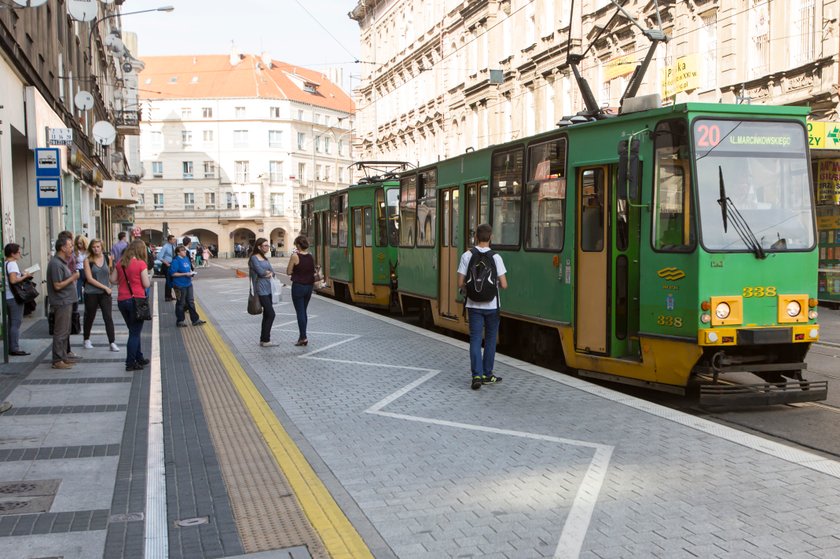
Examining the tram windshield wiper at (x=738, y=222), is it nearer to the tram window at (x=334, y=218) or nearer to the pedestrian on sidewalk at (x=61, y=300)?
the pedestrian on sidewalk at (x=61, y=300)

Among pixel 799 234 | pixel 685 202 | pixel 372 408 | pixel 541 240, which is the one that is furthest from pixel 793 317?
pixel 372 408

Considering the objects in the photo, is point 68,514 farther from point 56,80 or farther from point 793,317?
point 56,80

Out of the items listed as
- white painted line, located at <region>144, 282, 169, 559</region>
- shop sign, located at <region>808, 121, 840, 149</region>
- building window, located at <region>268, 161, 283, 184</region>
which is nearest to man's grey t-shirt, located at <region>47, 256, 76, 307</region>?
white painted line, located at <region>144, 282, 169, 559</region>

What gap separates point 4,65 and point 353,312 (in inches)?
335

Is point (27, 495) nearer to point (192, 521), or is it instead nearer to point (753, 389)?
point (192, 521)

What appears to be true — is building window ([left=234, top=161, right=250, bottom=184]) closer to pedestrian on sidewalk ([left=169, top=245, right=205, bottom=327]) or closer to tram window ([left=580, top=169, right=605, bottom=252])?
pedestrian on sidewalk ([left=169, top=245, right=205, bottom=327])

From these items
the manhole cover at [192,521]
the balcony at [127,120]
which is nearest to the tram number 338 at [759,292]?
the manhole cover at [192,521]

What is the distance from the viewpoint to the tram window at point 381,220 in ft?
67.7

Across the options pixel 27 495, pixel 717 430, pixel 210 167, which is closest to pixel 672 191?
pixel 717 430

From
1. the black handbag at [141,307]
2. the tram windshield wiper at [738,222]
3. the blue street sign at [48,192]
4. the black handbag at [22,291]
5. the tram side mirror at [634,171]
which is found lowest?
the black handbag at [141,307]

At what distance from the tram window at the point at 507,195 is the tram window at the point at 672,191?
3.04 metres

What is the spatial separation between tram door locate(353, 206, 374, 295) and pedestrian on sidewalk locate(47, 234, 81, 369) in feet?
34.2

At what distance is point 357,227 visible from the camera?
887 inches

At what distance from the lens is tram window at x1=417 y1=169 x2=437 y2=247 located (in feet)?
51.9
